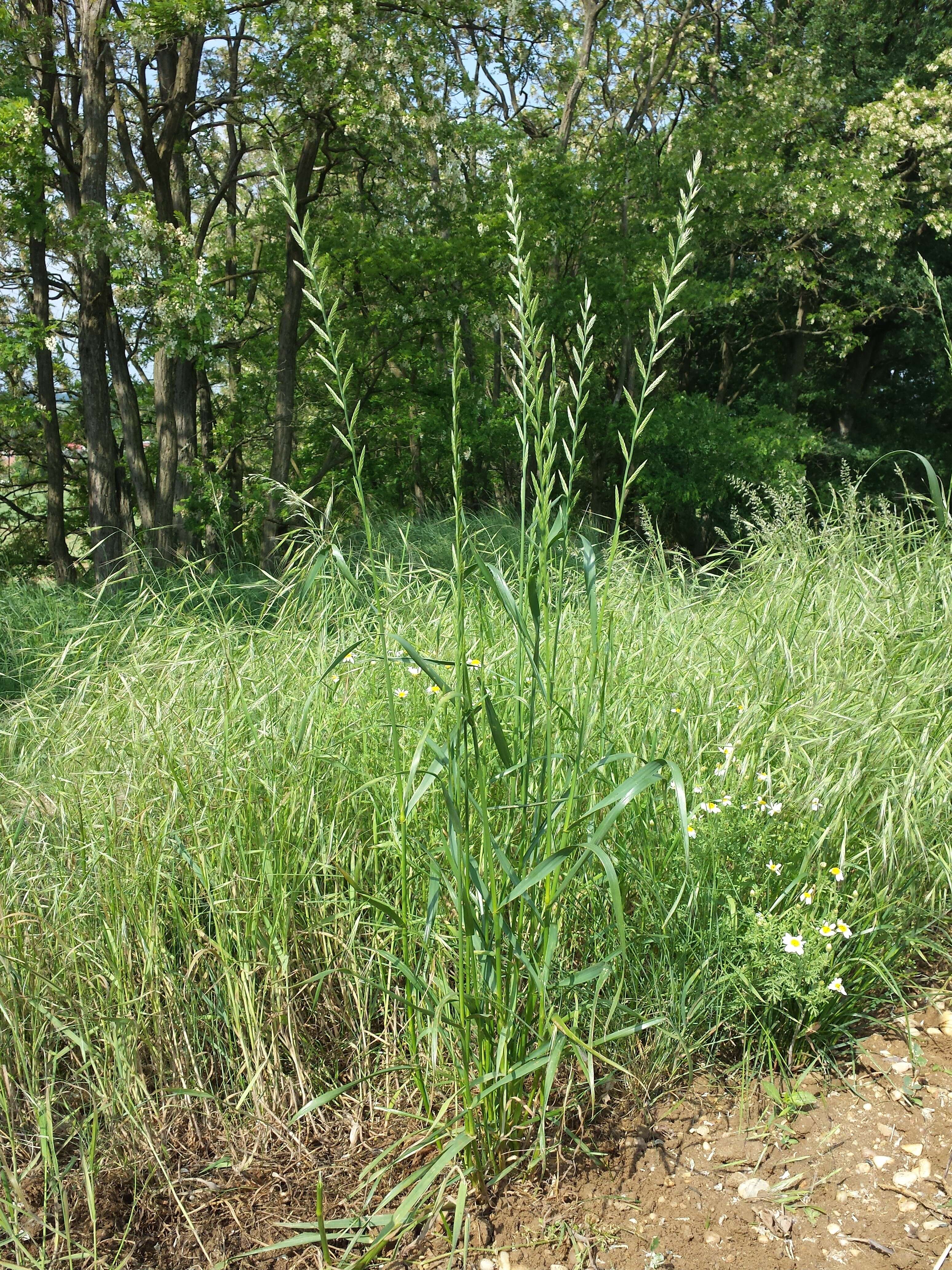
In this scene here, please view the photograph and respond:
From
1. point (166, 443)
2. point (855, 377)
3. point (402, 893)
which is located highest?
point (855, 377)

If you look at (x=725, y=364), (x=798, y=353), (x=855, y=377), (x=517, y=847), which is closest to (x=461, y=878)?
(x=517, y=847)

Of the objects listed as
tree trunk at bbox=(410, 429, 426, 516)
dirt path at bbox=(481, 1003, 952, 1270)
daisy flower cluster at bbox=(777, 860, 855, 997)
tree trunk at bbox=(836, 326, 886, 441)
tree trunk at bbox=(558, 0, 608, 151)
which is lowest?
dirt path at bbox=(481, 1003, 952, 1270)

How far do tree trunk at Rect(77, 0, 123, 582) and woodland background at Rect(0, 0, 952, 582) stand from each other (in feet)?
0.09

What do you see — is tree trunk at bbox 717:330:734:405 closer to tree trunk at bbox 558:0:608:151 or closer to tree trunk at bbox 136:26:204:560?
tree trunk at bbox 558:0:608:151

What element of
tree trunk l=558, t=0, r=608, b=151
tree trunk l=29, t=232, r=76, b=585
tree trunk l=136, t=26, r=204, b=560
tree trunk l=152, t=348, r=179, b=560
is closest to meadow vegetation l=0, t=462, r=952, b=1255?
tree trunk l=136, t=26, r=204, b=560

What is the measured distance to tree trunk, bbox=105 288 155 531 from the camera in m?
7.69

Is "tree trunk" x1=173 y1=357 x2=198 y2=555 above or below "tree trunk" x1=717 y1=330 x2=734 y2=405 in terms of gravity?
below

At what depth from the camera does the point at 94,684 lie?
3.22m

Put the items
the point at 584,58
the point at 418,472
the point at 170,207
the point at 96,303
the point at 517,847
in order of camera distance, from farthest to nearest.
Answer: the point at 584,58, the point at 418,472, the point at 170,207, the point at 96,303, the point at 517,847

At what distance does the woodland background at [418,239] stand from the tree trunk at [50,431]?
0.13ft

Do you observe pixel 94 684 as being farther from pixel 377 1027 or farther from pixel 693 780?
pixel 693 780

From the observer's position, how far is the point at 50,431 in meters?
8.30

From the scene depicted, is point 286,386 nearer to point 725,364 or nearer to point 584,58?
point 584,58

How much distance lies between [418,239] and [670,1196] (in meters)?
8.22
